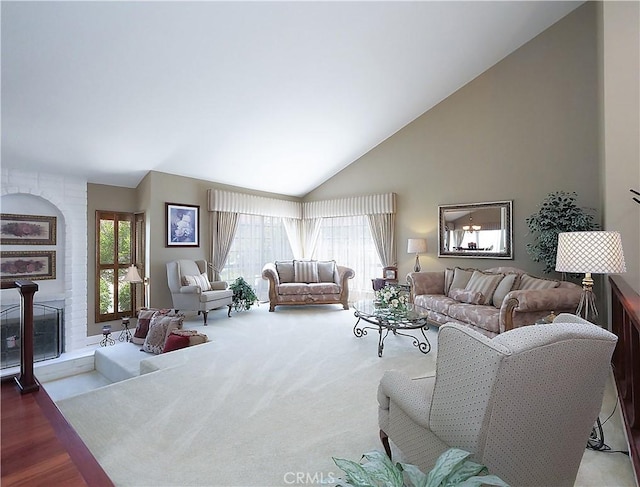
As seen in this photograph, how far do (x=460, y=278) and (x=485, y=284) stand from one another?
478mm

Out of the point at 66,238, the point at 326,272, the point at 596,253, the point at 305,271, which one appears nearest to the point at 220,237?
the point at 305,271

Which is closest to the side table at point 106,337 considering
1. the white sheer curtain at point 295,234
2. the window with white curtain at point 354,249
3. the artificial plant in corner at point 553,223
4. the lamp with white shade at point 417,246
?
the white sheer curtain at point 295,234

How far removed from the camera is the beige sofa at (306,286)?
19.8 ft

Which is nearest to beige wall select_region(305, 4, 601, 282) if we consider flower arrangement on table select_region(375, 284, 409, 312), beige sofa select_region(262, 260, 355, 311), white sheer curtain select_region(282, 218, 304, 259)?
beige sofa select_region(262, 260, 355, 311)

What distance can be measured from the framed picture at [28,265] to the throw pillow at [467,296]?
5880mm

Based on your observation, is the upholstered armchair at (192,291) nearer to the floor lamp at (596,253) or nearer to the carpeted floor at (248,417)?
the carpeted floor at (248,417)

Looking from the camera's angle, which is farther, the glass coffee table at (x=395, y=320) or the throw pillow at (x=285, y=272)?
the throw pillow at (x=285, y=272)

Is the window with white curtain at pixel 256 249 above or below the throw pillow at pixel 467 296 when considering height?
above

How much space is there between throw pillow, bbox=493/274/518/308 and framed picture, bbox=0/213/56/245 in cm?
631

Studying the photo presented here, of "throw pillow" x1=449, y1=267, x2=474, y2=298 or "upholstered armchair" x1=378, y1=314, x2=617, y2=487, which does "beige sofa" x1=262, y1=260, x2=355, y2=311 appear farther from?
"upholstered armchair" x1=378, y1=314, x2=617, y2=487

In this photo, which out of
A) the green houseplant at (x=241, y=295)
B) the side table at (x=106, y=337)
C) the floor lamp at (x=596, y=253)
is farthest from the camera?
the green houseplant at (x=241, y=295)

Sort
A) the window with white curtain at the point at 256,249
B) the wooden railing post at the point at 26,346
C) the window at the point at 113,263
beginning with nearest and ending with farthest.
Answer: the wooden railing post at the point at 26,346, the window at the point at 113,263, the window with white curtain at the point at 256,249

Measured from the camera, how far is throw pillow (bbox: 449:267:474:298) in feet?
15.6

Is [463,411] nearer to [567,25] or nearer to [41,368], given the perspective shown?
[41,368]
